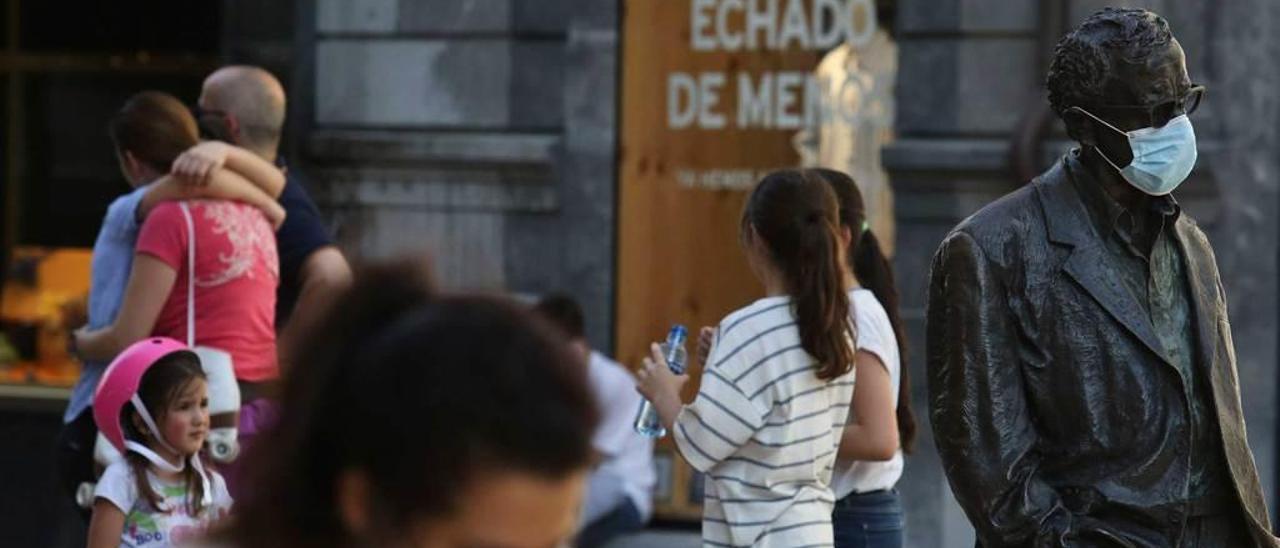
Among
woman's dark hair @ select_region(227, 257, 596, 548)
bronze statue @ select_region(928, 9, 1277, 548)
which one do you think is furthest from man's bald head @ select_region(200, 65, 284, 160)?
woman's dark hair @ select_region(227, 257, 596, 548)

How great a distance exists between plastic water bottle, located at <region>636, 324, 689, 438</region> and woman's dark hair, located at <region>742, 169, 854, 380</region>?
367 millimetres

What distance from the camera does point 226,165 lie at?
625 cm

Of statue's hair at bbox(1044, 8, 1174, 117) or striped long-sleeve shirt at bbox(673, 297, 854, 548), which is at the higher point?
statue's hair at bbox(1044, 8, 1174, 117)

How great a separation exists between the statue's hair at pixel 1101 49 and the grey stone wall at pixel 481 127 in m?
5.86

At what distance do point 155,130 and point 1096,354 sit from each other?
3.30m

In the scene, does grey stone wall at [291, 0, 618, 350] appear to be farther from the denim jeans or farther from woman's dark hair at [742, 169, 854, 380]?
woman's dark hair at [742, 169, 854, 380]

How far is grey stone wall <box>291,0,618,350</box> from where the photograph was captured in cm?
970

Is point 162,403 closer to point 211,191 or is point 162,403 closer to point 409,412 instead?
point 211,191

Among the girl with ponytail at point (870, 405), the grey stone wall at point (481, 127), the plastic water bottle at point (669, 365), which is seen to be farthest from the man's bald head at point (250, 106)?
the grey stone wall at point (481, 127)

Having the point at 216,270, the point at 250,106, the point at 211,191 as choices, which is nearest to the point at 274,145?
the point at 250,106

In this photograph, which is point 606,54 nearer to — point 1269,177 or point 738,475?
point 1269,177

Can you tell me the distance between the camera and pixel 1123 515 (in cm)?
372

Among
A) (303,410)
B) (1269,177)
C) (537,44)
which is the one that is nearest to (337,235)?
(537,44)

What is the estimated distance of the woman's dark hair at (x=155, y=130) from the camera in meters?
6.29
